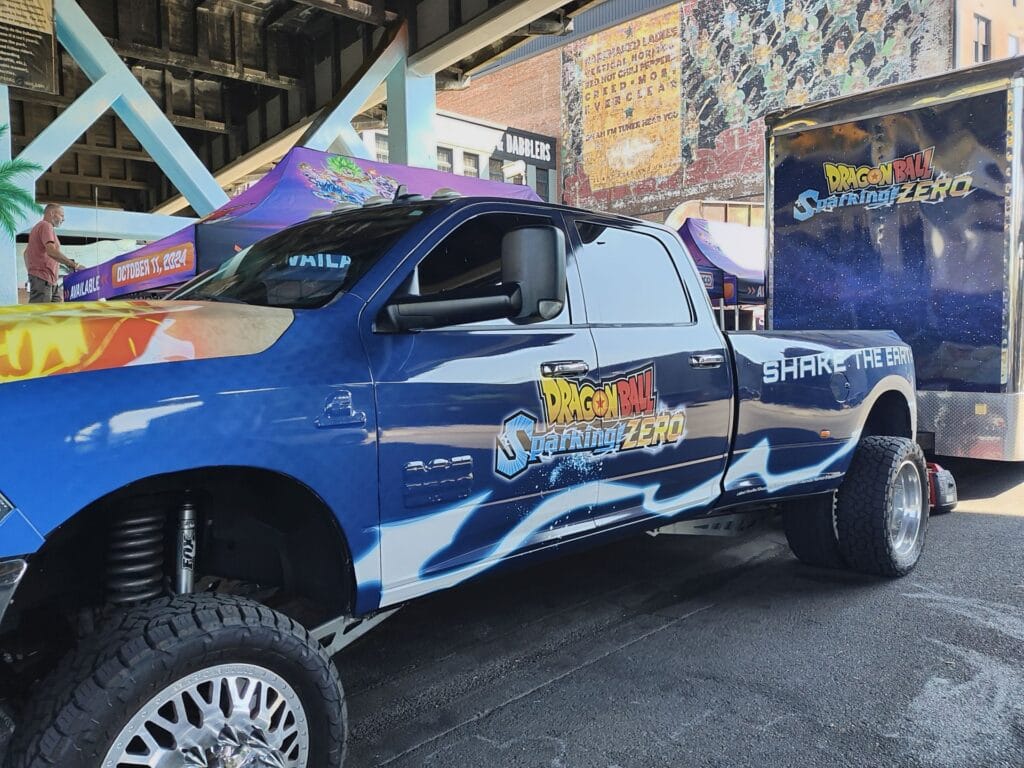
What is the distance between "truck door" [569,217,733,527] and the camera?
3.31m

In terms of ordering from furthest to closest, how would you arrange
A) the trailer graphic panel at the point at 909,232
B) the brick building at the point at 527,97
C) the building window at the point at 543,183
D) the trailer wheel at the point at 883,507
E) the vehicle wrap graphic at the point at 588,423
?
the brick building at the point at 527,97, the building window at the point at 543,183, the trailer graphic panel at the point at 909,232, the trailer wheel at the point at 883,507, the vehicle wrap graphic at the point at 588,423

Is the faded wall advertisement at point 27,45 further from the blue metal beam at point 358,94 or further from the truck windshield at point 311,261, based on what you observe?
the truck windshield at point 311,261

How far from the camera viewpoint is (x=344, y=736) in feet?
7.51

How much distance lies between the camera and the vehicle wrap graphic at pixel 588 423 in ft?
9.47

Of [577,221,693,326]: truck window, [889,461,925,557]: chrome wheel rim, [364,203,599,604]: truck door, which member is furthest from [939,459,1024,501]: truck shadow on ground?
[364,203,599,604]: truck door

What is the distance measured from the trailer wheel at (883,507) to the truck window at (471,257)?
7.67ft

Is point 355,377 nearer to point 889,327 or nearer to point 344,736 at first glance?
point 344,736

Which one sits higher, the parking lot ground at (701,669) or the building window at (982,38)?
the building window at (982,38)

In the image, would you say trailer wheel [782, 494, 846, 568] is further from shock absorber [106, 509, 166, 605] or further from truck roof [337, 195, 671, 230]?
shock absorber [106, 509, 166, 605]

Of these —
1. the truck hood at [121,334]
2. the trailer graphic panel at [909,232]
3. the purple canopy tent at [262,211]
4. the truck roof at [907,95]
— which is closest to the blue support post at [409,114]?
the purple canopy tent at [262,211]

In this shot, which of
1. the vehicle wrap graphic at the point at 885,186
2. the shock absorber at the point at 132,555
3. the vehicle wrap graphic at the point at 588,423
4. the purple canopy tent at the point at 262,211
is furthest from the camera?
the purple canopy tent at the point at 262,211

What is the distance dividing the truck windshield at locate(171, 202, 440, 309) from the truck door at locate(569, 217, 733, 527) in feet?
2.81

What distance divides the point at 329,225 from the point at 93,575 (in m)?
1.58

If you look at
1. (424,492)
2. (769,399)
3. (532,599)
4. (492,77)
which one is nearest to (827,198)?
(769,399)
